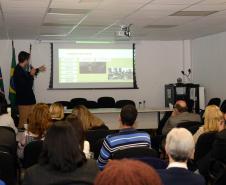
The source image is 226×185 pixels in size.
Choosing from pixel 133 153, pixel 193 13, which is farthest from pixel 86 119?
pixel 193 13

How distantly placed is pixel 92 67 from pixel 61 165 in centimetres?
906

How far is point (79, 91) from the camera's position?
11.2 m

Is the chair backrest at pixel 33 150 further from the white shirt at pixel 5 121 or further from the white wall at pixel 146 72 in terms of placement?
the white wall at pixel 146 72

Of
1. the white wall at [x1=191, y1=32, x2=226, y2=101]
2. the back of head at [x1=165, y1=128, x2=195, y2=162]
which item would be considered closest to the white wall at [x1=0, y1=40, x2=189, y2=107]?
the white wall at [x1=191, y1=32, x2=226, y2=101]

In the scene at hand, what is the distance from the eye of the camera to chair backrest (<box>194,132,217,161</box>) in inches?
166

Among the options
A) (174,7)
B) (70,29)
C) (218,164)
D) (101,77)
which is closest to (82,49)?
(101,77)

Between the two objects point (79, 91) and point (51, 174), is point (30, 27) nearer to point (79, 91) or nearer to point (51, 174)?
point (79, 91)

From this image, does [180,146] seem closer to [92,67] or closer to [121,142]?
[121,142]

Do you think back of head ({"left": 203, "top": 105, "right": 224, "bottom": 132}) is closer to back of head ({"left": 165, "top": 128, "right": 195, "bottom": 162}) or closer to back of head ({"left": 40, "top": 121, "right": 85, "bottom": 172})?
back of head ({"left": 165, "top": 128, "right": 195, "bottom": 162})

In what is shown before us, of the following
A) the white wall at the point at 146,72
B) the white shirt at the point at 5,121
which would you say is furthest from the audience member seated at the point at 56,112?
the white wall at the point at 146,72

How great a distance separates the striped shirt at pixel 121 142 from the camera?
12.0 ft

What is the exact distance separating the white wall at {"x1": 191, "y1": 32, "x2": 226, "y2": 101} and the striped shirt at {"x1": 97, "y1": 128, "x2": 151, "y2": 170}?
6764 mm

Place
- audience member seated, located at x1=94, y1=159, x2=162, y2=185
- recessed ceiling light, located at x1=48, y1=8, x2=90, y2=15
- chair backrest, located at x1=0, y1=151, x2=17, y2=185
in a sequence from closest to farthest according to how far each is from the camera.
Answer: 1. audience member seated, located at x1=94, y1=159, x2=162, y2=185
2. chair backrest, located at x1=0, y1=151, x2=17, y2=185
3. recessed ceiling light, located at x1=48, y1=8, x2=90, y2=15

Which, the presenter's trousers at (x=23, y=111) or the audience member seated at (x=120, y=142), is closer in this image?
the audience member seated at (x=120, y=142)
